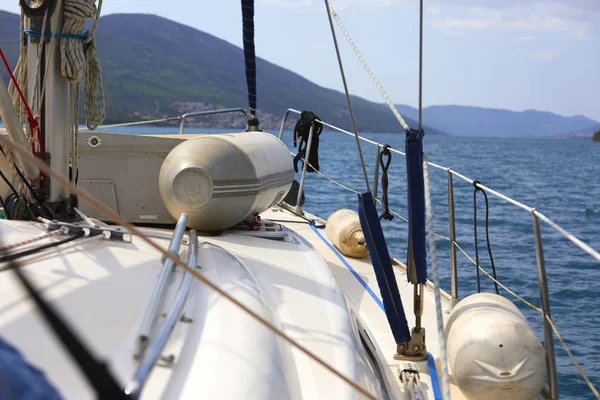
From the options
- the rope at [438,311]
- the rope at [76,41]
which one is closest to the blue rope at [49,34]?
the rope at [76,41]

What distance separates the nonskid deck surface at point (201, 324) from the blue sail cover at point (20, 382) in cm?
50

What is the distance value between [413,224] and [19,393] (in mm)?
2194

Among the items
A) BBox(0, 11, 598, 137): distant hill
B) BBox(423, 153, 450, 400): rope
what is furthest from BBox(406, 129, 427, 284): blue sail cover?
BBox(0, 11, 598, 137): distant hill

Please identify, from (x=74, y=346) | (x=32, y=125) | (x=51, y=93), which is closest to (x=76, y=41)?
(x=51, y=93)

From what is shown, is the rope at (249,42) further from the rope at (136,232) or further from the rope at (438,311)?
the rope at (136,232)

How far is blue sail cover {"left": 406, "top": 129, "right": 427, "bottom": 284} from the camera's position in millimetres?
2900

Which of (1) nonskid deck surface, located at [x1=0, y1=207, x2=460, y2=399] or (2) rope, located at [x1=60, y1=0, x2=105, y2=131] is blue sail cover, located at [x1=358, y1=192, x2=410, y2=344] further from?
(2) rope, located at [x1=60, y1=0, x2=105, y2=131]

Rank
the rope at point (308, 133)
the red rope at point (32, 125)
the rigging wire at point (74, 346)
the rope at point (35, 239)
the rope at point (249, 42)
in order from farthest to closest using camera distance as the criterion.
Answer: the rope at point (308, 133), the rope at point (249, 42), the red rope at point (32, 125), the rope at point (35, 239), the rigging wire at point (74, 346)

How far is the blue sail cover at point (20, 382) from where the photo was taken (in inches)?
37.7

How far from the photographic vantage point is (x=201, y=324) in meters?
1.96

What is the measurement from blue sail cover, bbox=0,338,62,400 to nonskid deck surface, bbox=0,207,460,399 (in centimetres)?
50

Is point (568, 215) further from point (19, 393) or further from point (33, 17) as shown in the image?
point (19, 393)

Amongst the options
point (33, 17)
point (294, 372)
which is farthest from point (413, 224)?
point (33, 17)

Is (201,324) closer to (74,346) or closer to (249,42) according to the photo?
(74,346)
